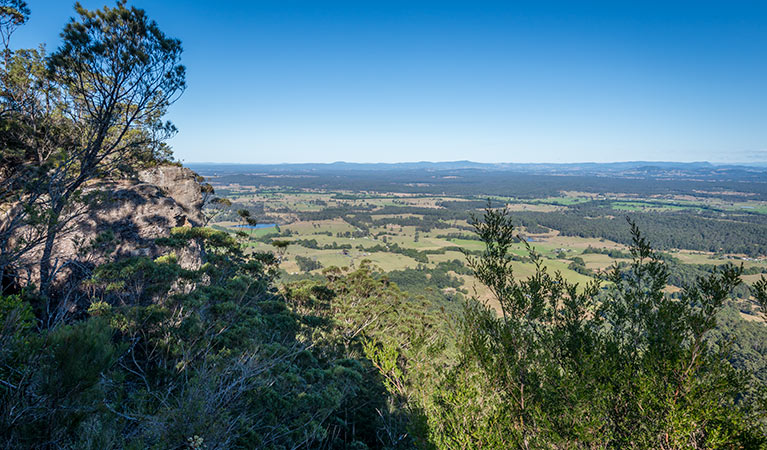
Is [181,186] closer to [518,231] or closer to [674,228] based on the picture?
[518,231]

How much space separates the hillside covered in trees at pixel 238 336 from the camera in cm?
460

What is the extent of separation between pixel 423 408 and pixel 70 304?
11638 millimetres

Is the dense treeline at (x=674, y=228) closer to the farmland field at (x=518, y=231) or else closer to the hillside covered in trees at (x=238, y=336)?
the farmland field at (x=518, y=231)

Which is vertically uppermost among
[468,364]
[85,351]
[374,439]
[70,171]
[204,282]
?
[70,171]

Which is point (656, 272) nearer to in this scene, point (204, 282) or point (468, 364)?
point (468, 364)

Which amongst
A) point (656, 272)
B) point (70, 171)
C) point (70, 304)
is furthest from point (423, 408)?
point (70, 171)

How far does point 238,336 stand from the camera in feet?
36.6

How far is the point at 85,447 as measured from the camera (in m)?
4.17

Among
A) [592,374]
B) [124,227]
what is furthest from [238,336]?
[592,374]

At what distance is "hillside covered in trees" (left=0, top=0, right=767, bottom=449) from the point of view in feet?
15.1

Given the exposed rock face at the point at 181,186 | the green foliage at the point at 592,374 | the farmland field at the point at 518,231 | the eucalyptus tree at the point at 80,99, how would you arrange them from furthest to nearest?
1. the farmland field at the point at 518,231
2. the exposed rock face at the point at 181,186
3. the eucalyptus tree at the point at 80,99
4. the green foliage at the point at 592,374

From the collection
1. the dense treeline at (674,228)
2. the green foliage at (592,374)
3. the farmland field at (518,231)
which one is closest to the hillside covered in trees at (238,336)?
the green foliage at (592,374)

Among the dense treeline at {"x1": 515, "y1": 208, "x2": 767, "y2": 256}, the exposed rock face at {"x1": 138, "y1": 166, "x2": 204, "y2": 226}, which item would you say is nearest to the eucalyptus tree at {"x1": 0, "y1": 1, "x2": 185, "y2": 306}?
the exposed rock face at {"x1": 138, "y1": 166, "x2": 204, "y2": 226}

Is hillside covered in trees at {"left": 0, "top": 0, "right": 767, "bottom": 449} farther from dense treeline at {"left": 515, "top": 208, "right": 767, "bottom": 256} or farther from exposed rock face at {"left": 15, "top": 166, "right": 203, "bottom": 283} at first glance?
dense treeline at {"left": 515, "top": 208, "right": 767, "bottom": 256}
